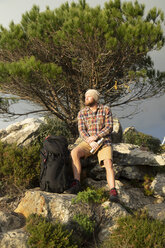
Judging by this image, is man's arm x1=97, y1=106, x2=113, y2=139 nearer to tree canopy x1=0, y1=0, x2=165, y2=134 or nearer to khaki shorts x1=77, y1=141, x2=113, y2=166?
khaki shorts x1=77, y1=141, x2=113, y2=166

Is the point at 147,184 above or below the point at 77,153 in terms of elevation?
below

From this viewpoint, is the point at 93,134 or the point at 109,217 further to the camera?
the point at 93,134

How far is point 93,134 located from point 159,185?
254 centimetres

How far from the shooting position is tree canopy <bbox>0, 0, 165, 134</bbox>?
763 centimetres

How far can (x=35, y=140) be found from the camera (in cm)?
761

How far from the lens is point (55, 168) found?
464 cm

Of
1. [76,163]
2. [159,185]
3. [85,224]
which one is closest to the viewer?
[85,224]

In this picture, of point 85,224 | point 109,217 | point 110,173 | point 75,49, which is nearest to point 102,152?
point 110,173

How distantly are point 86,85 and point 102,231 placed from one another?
6.94 metres

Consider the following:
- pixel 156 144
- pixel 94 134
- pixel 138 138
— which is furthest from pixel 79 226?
pixel 156 144

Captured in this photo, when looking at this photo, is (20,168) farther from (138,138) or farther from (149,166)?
(138,138)

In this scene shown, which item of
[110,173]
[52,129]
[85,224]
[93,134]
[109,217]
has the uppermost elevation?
[93,134]

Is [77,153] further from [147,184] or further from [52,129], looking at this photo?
[52,129]

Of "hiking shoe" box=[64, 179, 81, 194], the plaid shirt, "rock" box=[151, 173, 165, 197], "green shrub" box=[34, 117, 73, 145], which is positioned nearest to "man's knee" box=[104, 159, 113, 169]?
the plaid shirt
